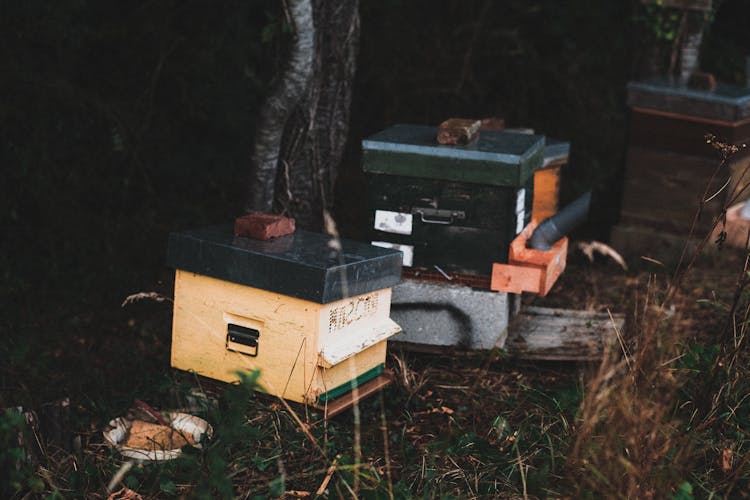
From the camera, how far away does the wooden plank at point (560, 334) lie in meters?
4.09

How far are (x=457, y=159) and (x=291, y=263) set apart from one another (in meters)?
1.02

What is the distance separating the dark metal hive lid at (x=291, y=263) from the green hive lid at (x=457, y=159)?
0.52 meters

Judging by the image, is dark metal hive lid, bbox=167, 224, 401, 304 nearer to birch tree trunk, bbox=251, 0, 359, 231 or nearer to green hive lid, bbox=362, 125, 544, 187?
green hive lid, bbox=362, 125, 544, 187

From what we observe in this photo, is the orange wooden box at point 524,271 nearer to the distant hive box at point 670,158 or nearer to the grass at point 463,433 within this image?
the grass at point 463,433

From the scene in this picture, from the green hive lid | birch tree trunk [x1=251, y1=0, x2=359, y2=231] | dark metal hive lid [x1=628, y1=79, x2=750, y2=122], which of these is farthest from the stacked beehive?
dark metal hive lid [x1=628, y1=79, x2=750, y2=122]

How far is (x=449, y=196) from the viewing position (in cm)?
396

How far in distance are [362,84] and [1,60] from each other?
A: 310cm

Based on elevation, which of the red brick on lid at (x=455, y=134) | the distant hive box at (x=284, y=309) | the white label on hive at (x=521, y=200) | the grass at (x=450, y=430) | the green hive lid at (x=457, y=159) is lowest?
the grass at (x=450, y=430)

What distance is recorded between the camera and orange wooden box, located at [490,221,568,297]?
12.8 ft

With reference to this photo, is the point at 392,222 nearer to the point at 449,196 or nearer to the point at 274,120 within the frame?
the point at 449,196

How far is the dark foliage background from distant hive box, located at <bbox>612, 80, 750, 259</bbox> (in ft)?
1.91

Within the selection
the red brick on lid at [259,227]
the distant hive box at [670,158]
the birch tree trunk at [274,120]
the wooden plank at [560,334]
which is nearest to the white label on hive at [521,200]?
the wooden plank at [560,334]

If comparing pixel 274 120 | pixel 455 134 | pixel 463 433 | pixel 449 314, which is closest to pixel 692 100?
pixel 455 134

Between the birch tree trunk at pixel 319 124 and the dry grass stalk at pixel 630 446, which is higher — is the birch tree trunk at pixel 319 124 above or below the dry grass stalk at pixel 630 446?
above
